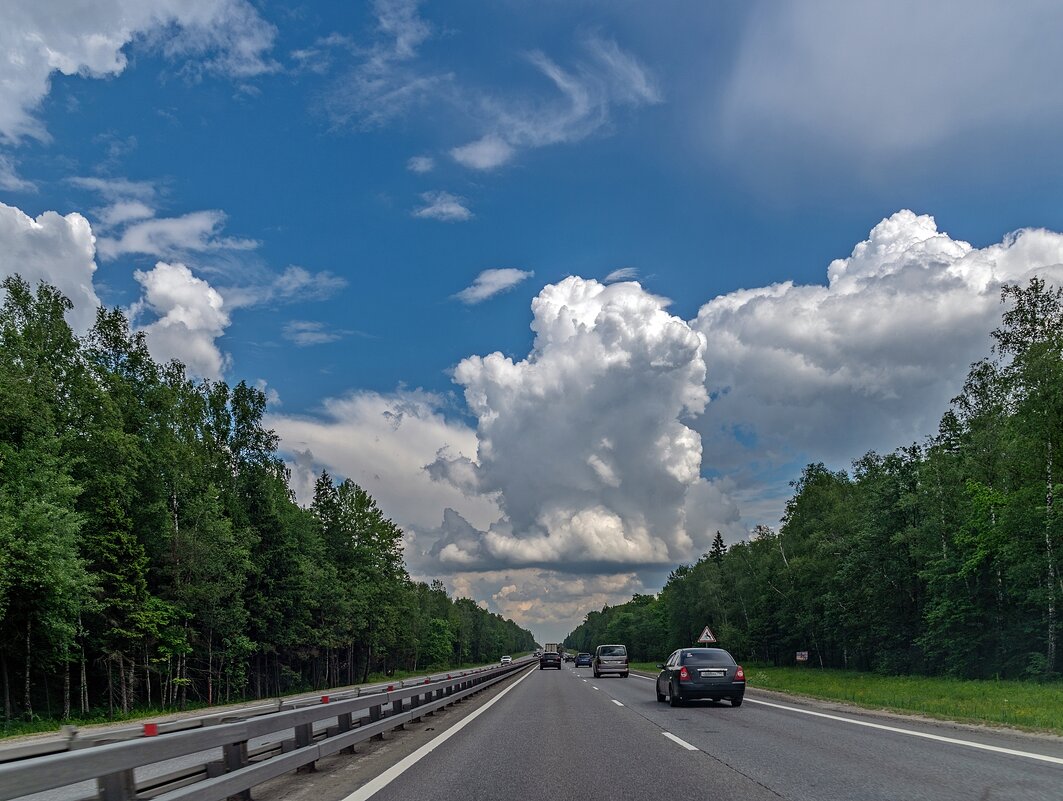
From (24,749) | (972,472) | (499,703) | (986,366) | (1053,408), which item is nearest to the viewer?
(24,749)

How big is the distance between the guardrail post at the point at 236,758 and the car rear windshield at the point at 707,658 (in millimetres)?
15393

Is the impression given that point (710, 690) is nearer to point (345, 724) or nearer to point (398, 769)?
point (345, 724)

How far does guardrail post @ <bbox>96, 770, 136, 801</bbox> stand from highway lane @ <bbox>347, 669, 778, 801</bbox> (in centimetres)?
288

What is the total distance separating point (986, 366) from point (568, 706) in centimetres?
3438

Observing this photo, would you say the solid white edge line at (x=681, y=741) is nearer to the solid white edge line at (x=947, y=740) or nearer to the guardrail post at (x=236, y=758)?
the solid white edge line at (x=947, y=740)

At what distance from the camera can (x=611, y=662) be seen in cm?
4525

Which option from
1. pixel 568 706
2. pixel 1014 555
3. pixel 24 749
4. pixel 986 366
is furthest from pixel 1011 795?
pixel 986 366

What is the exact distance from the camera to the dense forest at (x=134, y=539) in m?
27.7

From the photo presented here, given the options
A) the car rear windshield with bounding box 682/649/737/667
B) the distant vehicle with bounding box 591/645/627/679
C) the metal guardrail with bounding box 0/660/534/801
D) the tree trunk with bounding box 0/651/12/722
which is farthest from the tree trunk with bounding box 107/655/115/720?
the metal guardrail with bounding box 0/660/534/801

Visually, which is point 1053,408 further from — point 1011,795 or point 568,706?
point 1011,795

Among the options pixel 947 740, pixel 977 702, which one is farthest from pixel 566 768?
pixel 977 702

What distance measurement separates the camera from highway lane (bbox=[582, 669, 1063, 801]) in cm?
782

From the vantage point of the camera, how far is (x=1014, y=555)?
33.9m

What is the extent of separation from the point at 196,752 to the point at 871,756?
8440 mm
